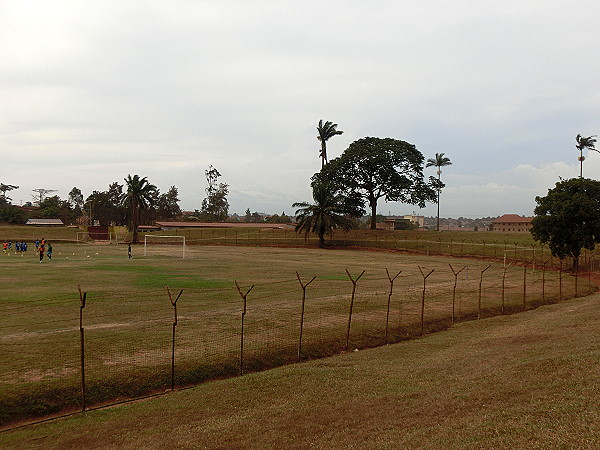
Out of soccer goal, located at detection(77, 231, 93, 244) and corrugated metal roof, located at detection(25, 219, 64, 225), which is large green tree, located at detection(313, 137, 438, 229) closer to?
soccer goal, located at detection(77, 231, 93, 244)

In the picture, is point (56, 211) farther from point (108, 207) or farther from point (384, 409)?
point (384, 409)

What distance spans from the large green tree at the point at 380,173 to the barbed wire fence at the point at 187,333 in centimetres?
5811

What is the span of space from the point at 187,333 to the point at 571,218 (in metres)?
39.4

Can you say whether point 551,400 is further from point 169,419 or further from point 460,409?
point 169,419

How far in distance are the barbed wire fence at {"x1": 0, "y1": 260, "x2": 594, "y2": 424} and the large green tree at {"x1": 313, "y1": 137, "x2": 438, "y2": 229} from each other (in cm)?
5811

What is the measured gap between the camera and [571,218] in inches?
1751

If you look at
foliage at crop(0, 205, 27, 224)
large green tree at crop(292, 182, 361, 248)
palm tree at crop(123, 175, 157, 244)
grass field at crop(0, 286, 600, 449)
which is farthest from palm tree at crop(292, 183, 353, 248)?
foliage at crop(0, 205, 27, 224)

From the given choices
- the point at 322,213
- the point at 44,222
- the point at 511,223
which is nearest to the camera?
the point at 322,213

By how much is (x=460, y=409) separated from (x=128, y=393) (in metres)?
8.78

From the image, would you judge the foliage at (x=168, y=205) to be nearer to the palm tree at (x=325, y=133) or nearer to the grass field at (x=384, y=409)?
the palm tree at (x=325, y=133)

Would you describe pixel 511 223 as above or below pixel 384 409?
above

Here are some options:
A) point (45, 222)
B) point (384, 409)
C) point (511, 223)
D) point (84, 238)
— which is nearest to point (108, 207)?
point (45, 222)

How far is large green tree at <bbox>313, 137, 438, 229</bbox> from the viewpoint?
87.9m

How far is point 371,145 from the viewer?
90.1 m
